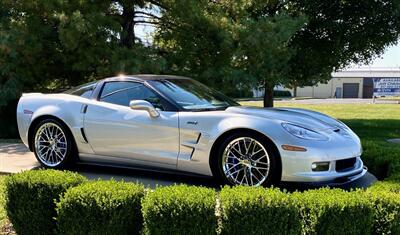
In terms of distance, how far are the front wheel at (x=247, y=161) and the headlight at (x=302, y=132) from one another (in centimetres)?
28

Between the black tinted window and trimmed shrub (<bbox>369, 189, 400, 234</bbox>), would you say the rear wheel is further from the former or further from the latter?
trimmed shrub (<bbox>369, 189, 400, 234</bbox>)

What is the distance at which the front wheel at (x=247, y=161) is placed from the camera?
15.6ft

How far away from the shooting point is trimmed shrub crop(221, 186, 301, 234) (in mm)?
3301

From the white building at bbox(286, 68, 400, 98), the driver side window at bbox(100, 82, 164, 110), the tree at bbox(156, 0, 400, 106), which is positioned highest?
the tree at bbox(156, 0, 400, 106)

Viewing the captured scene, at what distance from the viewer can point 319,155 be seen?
4.64m

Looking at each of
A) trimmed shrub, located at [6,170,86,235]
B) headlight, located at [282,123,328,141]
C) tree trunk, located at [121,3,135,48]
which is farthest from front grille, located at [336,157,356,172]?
tree trunk, located at [121,3,135,48]

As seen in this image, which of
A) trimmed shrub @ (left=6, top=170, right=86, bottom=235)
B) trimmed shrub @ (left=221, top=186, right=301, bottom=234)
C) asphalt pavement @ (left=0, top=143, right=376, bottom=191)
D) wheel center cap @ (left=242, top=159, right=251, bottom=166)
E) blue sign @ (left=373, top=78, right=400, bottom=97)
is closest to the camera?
trimmed shrub @ (left=221, top=186, right=301, bottom=234)

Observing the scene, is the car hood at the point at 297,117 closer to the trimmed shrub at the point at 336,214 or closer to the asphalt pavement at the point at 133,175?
the asphalt pavement at the point at 133,175

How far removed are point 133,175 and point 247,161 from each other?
171 centimetres

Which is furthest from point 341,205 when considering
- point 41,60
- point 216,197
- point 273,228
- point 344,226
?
point 41,60

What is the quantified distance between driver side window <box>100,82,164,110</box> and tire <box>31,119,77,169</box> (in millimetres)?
712

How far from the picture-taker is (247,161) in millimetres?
4848

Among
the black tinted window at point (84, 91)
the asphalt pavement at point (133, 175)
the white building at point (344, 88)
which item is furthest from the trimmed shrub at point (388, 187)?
the white building at point (344, 88)

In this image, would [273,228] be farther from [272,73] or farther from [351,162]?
[272,73]
